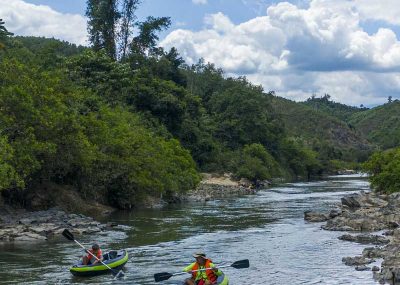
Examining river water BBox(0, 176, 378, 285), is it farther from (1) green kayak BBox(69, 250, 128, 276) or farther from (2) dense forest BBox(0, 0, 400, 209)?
(2) dense forest BBox(0, 0, 400, 209)

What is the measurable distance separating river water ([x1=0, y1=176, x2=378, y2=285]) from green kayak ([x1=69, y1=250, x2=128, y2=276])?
252mm

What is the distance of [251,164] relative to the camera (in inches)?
3359

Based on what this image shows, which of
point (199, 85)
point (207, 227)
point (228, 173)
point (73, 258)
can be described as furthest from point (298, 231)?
point (199, 85)

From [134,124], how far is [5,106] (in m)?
24.7

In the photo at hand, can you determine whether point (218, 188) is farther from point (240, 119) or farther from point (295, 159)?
point (295, 159)

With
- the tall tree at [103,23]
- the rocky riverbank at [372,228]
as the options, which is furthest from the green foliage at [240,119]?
the rocky riverbank at [372,228]

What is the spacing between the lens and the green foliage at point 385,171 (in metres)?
48.3

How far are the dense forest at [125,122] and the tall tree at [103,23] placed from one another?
5.9 inches

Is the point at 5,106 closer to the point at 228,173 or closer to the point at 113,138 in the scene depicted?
the point at 113,138

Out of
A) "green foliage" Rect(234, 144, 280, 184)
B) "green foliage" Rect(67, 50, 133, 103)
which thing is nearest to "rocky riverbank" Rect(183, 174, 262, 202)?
"green foliage" Rect(234, 144, 280, 184)

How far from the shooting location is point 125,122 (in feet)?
168

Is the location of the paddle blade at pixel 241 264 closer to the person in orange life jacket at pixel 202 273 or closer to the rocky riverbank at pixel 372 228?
the person in orange life jacket at pixel 202 273

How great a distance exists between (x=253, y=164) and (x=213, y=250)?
196ft

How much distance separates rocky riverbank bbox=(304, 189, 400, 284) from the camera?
20231 mm
